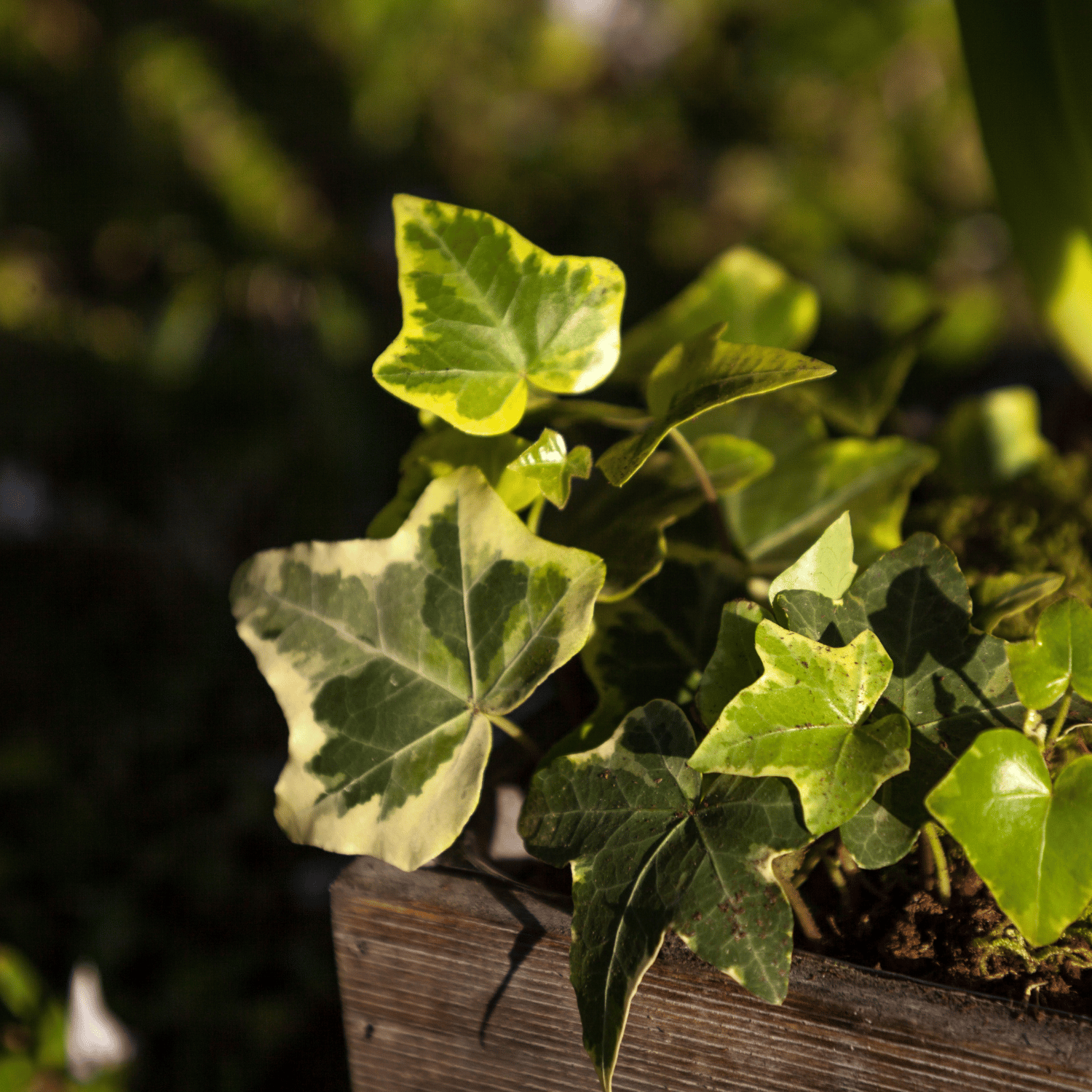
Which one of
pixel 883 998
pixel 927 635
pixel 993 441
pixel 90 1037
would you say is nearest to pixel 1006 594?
pixel 927 635

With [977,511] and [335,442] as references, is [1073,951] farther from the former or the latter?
[335,442]

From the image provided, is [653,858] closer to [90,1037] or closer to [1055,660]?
[1055,660]

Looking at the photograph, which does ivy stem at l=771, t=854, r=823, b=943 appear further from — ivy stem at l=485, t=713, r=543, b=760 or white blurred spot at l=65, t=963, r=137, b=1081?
white blurred spot at l=65, t=963, r=137, b=1081

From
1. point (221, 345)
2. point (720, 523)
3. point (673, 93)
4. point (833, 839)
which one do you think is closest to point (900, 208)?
point (673, 93)

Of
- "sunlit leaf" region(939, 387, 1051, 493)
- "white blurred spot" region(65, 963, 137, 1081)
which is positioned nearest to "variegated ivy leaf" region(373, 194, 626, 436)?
"sunlit leaf" region(939, 387, 1051, 493)

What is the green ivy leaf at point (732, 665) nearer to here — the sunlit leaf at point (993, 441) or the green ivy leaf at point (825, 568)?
the green ivy leaf at point (825, 568)
